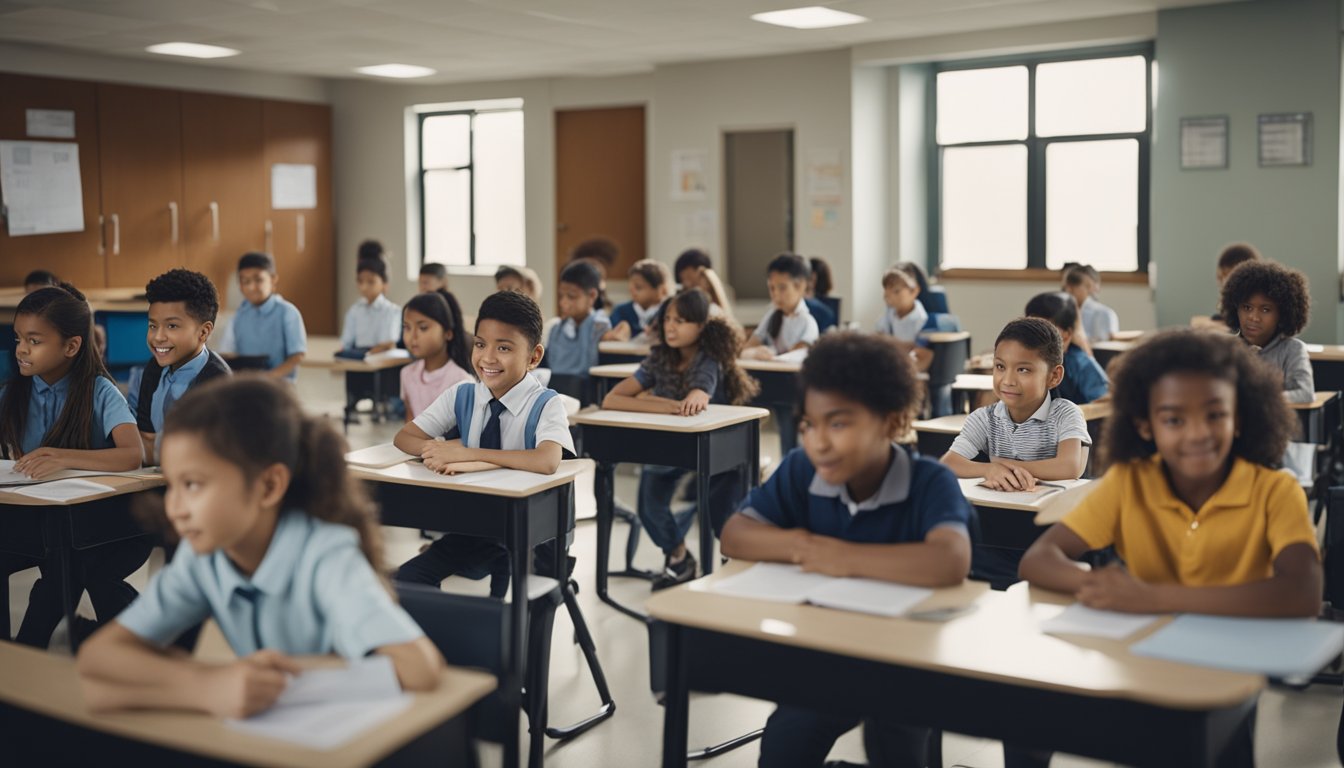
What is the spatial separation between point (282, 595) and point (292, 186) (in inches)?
407

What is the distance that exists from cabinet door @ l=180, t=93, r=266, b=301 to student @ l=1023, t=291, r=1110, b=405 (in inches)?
314

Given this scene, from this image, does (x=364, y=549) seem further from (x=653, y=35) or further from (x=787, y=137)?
(x=787, y=137)

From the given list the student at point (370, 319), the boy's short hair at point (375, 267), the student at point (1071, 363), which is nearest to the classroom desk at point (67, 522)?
the student at point (1071, 363)

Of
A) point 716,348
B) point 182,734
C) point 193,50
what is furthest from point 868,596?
point 193,50

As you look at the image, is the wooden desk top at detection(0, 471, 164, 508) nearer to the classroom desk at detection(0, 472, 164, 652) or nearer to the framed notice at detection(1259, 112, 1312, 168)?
the classroom desk at detection(0, 472, 164, 652)

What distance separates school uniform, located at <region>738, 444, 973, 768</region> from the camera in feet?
6.91

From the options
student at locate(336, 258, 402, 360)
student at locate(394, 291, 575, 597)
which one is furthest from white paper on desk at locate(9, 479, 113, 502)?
student at locate(336, 258, 402, 360)

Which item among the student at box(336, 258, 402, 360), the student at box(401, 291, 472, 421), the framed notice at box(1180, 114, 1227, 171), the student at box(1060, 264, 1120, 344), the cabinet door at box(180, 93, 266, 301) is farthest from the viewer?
the cabinet door at box(180, 93, 266, 301)

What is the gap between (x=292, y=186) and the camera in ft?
37.4

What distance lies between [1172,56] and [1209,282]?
4.65 feet

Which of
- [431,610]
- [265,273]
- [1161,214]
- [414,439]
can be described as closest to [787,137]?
[1161,214]

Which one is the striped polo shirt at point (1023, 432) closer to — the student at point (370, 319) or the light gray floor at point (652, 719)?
the light gray floor at point (652, 719)

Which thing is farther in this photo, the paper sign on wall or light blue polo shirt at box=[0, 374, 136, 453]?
the paper sign on wall

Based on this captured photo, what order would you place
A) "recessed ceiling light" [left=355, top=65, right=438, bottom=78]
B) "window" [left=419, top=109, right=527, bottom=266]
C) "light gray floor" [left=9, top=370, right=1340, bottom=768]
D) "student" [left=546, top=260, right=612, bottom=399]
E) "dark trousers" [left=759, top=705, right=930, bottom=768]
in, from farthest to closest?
1. "window" [left=419, top=109, right=527, bottom=266]
2. "recessed ceiling light" [left=355, top=65, right=438, bottom=78]
3. "student" [left=546, top=260, right=612, bottom=399]
4. "light gray floor" [left=9, top=370, right=1340, bottom=768]
5. "dark trousers" [left=759, top=705, right=930, bottom=768]
